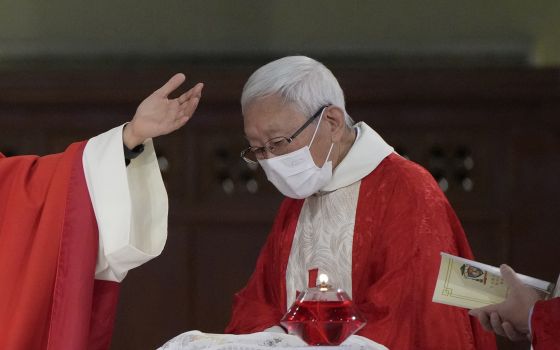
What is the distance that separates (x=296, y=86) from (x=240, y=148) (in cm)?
254

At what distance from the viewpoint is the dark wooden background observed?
6301 mm

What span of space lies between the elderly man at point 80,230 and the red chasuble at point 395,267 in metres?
0.49

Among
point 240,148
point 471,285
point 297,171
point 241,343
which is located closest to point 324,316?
point 241,343

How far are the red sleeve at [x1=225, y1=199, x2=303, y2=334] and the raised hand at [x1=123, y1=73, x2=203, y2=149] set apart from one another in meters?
0.62

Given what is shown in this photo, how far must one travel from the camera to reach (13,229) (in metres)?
3.79

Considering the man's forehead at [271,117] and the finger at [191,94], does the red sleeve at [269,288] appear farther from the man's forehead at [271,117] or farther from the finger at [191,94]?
the finger at [191,94]

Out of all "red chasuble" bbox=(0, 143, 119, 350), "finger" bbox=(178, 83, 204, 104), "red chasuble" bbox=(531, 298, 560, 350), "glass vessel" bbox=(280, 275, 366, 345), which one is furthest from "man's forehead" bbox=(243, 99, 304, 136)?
"red chasuble" bbox=(531, 298, 560, 350)

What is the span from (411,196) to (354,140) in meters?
0.35

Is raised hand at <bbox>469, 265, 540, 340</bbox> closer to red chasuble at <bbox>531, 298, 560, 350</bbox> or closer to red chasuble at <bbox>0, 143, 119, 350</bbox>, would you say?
red chasuble at <bbox>531, 298, 560, 350</bbox>

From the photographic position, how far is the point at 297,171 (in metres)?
3.91

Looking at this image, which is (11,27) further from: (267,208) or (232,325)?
(232,325)

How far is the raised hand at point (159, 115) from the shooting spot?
375cm

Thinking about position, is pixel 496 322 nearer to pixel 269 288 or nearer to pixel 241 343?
pixel 241 343

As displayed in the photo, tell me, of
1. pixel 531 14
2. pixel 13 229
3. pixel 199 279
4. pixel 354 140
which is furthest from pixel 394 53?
pixel 13 229
